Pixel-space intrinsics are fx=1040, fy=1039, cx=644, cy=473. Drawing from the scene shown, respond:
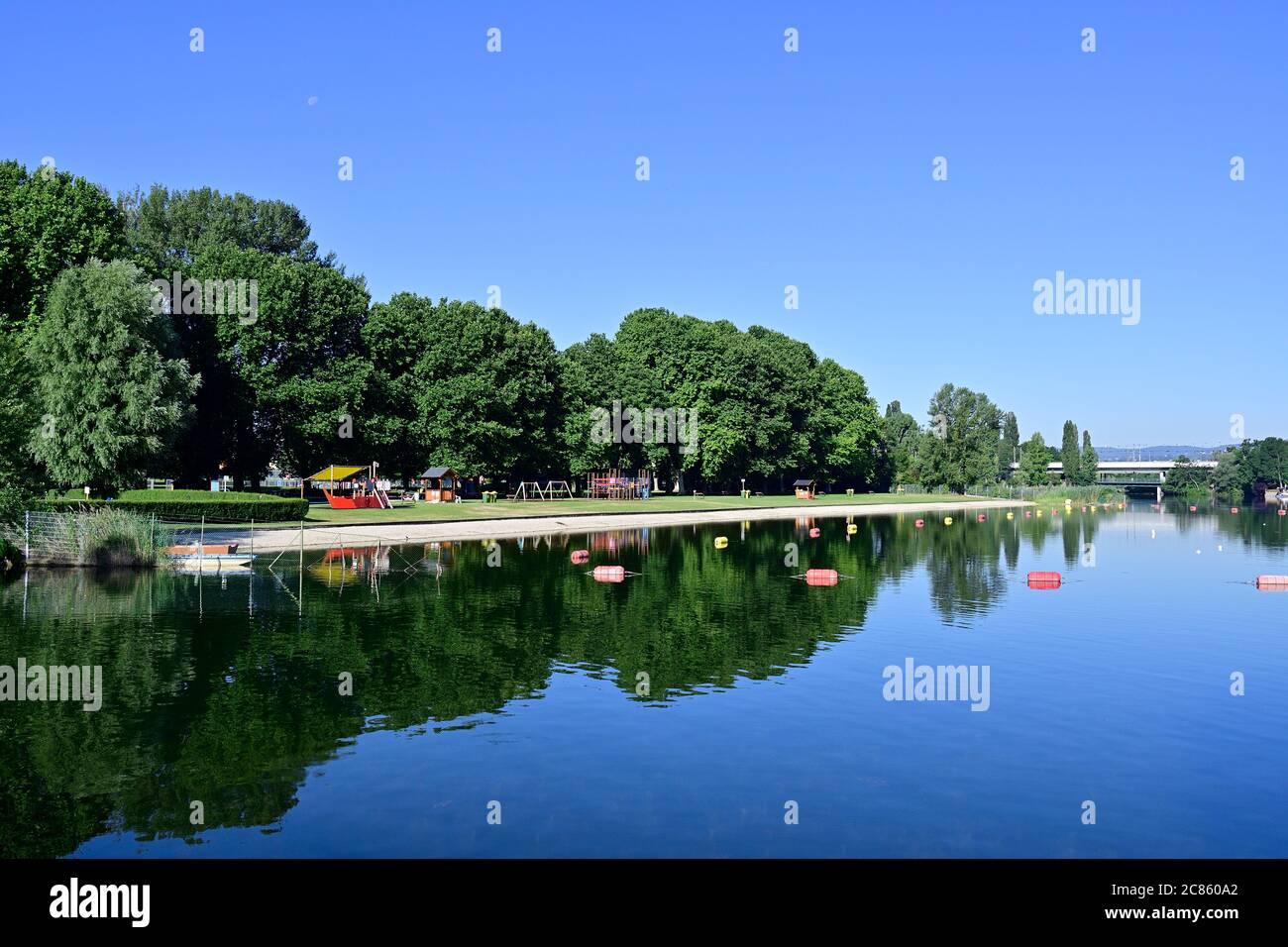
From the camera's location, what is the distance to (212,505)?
66562 millimetres

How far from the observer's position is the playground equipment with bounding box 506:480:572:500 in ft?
381

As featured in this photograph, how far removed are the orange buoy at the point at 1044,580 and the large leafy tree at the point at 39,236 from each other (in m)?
60.7

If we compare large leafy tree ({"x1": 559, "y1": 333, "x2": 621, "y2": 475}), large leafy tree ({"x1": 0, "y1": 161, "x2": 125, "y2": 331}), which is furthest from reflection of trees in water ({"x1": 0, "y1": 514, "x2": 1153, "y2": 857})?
large leafy tree ({"x1": 559, "y1": 333, "x2": 621, "y2": 475})

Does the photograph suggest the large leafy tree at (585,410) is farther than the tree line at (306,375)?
Yes

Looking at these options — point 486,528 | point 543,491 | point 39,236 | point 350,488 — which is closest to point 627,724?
point 486,528

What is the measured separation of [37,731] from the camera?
20.2 meters

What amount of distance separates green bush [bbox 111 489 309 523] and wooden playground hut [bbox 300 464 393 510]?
685 inches

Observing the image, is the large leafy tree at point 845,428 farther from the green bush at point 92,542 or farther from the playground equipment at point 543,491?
the green bush at point 92,542

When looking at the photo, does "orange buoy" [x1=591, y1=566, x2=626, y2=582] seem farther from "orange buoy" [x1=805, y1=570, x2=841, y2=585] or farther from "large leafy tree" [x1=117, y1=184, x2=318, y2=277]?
"large leafy tree" [x1=117, y1=184, x2=318, y2=277]

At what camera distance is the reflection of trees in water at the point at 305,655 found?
56.3 ft

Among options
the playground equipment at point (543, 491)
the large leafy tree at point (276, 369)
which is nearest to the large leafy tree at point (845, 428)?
the playground equipment at point (543, 491)
